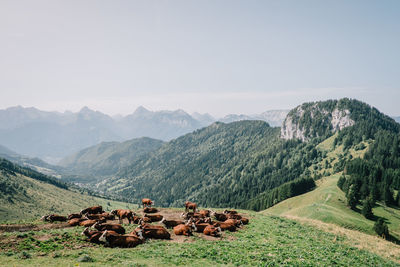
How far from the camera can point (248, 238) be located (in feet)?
84.6

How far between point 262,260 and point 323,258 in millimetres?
6667

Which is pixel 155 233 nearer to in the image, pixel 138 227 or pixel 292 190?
pixel 138 227

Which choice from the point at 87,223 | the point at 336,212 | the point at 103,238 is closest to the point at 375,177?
the point at 336,212

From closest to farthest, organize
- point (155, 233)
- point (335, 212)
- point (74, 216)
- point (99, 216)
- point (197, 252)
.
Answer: point (197, 252)
point (155, 233)
point (99, 216)
point (74, 216)
point (335, 212)

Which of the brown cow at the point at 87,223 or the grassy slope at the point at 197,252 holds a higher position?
the grassy slope at the point at 197,252

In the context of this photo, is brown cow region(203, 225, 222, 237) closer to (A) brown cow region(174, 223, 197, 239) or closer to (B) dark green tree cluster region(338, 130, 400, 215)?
A: (A) brown cow region(174, 223, 197, 239)

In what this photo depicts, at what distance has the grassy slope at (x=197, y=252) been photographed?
17211mm

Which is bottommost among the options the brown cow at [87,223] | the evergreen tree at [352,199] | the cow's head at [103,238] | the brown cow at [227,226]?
the evergreen tree at [352,199]

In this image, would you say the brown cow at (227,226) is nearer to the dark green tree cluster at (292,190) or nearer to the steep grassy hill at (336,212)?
the steep grassy hill at (336,212)

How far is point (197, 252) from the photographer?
20.0m

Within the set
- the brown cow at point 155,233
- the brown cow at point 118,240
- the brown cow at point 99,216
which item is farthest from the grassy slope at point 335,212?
the brown cow at point 118,240

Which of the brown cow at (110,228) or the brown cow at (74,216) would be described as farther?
the brown cow at (74,216)

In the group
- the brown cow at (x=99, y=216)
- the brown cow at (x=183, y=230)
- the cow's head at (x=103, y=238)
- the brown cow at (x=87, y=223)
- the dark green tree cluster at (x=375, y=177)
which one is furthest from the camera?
the dark green tree cluster at (x=375, y=177)

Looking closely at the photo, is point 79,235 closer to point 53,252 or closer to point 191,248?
point 53,252
